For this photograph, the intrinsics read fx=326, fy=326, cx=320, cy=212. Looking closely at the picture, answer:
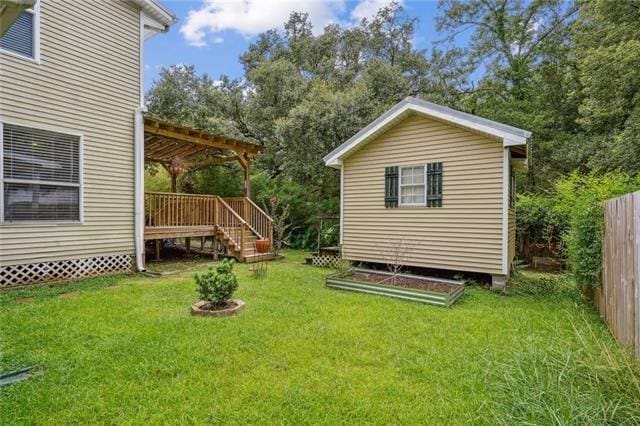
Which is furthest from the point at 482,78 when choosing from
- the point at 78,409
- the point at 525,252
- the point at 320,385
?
the point at 78,409

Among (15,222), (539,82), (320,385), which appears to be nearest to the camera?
(320,385)

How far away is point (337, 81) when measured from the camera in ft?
59.1

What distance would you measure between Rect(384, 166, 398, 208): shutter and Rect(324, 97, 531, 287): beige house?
2cm

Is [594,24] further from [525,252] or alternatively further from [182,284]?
[182,284]

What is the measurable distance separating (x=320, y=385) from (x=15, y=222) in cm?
662

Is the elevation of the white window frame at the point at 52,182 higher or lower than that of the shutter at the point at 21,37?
lower

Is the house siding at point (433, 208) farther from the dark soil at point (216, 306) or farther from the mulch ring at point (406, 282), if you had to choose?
the dark soil at point (216, 306)

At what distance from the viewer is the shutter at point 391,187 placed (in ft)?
26.6

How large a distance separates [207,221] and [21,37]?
233 inches

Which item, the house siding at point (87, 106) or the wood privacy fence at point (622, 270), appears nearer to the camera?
the wood privacy fence at point (622, 270)

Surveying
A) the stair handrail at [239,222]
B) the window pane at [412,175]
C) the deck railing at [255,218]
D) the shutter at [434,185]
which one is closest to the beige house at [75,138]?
the stair handrail at [239,222]

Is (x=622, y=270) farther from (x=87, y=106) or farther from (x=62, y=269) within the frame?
(x=87, y=106)

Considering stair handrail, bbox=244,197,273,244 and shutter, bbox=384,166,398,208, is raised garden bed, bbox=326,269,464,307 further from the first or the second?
stair handrail, bbox=244,197,273,244

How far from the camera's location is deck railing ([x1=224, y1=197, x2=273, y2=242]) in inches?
425
